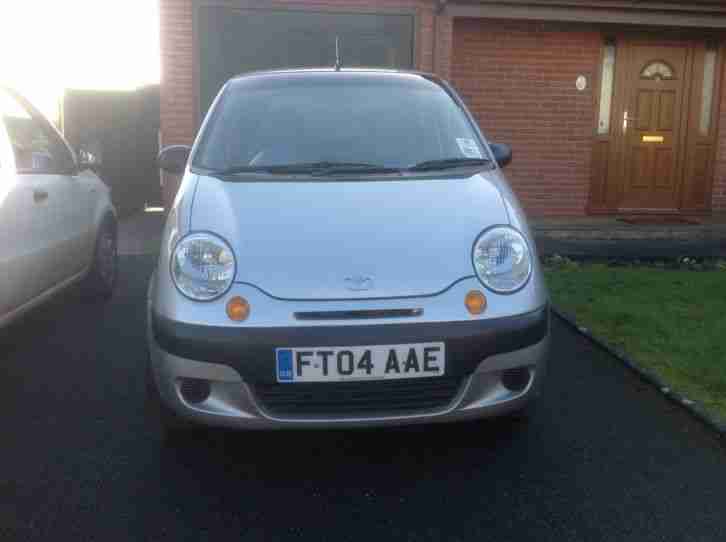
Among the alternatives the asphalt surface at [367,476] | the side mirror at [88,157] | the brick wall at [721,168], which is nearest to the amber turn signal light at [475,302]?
the asphalt surface at [367,476]

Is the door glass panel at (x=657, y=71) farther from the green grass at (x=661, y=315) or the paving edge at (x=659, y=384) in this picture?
the paving edge at (x=659, y=384)

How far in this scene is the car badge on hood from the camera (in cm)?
287

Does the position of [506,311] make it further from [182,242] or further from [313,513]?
[182,242]

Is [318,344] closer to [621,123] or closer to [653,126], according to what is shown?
[621,123]

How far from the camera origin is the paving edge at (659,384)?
3.58 metres

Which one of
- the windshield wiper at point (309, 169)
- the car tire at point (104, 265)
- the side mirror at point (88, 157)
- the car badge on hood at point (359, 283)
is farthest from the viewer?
the car tire at point (104, 265)

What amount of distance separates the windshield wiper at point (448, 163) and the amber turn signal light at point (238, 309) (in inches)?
46.1

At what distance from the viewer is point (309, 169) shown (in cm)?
361

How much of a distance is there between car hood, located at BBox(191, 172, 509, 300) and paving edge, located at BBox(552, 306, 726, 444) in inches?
54.2

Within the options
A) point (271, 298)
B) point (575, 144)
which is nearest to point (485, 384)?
point (271, 298)

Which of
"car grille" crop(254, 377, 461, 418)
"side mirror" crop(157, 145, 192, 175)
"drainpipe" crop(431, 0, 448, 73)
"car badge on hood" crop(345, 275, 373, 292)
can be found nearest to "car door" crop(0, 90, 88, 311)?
"side mirror" crop(157, 145, 192, 175)

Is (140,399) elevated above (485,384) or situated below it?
below

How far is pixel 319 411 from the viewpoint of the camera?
287 centimetres

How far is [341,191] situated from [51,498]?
160cm
